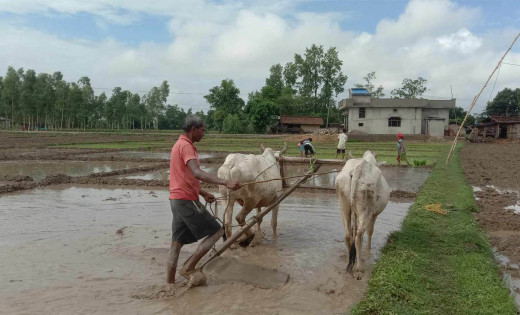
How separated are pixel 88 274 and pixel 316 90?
71.9 m

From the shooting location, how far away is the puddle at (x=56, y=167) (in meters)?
18.5

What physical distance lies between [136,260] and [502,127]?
58927mm

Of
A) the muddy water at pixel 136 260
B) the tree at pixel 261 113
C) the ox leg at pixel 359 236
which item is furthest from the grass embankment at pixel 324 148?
the tree at pixel 261 113

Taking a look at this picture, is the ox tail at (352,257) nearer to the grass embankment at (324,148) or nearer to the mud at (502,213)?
the mud at (502,213)

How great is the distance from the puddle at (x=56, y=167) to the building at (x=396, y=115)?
1426 inches

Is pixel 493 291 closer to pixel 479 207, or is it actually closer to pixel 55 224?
pixel 479 207

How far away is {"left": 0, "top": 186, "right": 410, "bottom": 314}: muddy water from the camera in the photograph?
5160 mm

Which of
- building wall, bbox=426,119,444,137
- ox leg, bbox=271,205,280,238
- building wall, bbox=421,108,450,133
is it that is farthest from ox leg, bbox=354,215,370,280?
building wall, bbox=421,108,450,133

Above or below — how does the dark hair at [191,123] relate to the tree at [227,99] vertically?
below

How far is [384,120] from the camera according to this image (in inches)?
2077

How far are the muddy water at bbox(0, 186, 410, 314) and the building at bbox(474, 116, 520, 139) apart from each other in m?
48.2

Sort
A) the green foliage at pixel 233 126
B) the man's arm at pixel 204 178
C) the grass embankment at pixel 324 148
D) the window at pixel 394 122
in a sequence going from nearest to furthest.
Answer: the man's arm at pixel 204 178, the grass embankment at pixel 324 148, the window at pixel 394 122, the green foliage at pixel 233 126

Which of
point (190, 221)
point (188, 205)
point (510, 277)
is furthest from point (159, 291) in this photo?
point (510, 277)

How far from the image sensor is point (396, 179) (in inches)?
669
